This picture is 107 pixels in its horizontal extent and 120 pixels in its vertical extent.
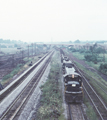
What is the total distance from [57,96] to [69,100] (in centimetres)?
217

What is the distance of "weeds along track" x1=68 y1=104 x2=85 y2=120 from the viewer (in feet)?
35.1

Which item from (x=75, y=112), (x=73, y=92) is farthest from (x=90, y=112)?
(x=73, y=92)

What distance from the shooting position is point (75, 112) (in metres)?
11.5

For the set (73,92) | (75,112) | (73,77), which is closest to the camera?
(75,112)

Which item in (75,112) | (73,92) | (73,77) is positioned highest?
(73,77)

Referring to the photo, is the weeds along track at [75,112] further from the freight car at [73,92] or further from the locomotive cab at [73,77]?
the locomotive cab at [73,77]

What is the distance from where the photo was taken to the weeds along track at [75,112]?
10.7 m

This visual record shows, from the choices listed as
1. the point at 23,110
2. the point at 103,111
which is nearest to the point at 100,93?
the point at 103,111

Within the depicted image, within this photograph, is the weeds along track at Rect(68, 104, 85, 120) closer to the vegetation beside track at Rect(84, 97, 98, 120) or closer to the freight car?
the freight car

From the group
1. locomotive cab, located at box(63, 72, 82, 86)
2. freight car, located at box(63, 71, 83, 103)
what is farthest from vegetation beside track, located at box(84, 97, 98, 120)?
locomotive cab, located at box(63, 72, 82, 86)

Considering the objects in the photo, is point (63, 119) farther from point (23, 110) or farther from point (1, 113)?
point (1, 113)

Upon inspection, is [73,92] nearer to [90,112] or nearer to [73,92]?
[73,92]

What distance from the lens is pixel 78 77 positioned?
→ 13344 millimetres

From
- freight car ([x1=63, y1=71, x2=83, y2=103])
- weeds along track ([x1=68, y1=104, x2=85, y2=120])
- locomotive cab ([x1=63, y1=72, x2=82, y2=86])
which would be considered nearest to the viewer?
weeds along track ([x1=68, y1=104, x2=85, y2=120])
